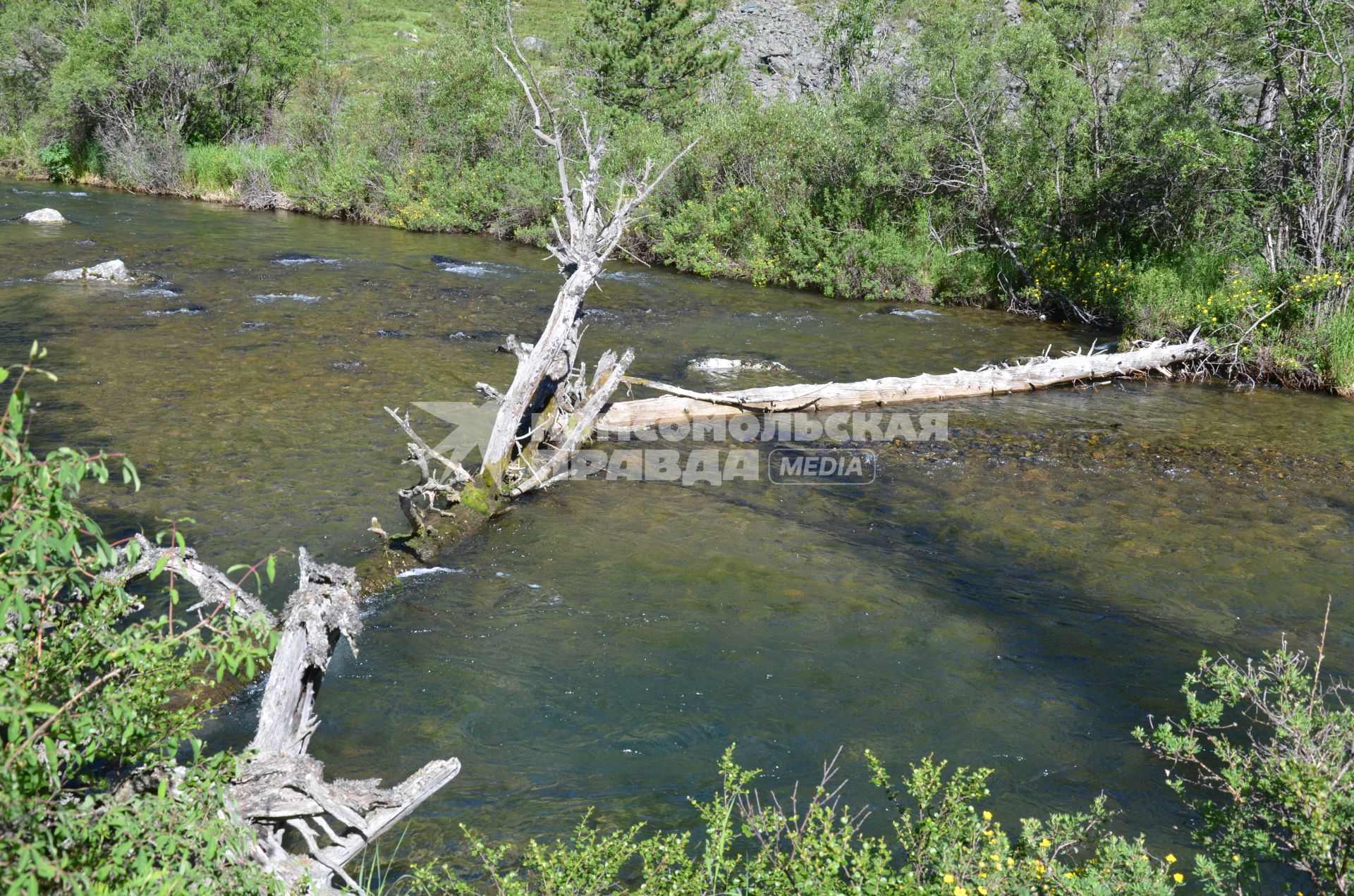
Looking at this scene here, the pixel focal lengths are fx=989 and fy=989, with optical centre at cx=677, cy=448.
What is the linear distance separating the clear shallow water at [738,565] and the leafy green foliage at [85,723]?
7.31 ft

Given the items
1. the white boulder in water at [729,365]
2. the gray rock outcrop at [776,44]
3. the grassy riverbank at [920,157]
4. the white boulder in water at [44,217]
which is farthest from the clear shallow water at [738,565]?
the gray rock outcrop at [776,44]

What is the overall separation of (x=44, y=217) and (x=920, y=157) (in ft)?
72.0

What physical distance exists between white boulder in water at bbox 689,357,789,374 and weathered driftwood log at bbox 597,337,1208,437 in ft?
4.50

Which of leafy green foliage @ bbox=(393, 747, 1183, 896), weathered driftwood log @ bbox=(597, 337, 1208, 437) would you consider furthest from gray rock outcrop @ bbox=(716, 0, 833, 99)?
leafy green foliage @ bbox=(393, 747, 1183, 896)

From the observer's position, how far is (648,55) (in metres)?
A: 39.7

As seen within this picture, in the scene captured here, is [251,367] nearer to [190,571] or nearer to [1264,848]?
[190,571]

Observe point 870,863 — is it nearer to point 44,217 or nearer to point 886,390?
point 886,390

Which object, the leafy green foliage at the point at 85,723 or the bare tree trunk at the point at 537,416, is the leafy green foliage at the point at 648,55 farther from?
the leafy green foliage at the point at 85,723

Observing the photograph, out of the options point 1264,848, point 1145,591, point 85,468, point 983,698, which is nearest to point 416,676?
point 983,698

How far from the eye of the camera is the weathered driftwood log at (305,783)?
3604 millimetres

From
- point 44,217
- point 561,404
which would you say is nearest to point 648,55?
point 44,217

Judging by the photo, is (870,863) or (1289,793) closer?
(1289,793)

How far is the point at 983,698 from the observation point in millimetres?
6695

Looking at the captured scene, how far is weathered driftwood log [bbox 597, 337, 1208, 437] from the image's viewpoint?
12.6 m
